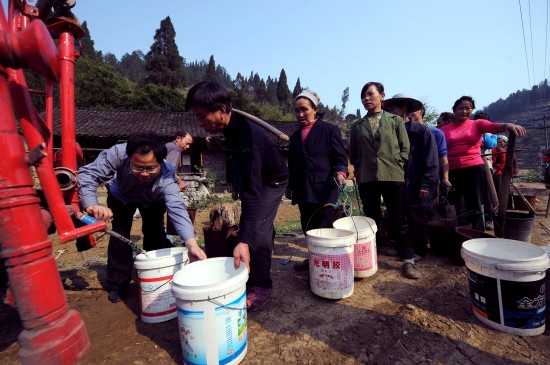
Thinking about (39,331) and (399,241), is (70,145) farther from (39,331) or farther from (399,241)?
(399,241)

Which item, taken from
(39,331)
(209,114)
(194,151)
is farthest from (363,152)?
(194,151)

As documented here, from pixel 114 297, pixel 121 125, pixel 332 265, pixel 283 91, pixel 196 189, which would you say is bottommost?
pixel 114 297

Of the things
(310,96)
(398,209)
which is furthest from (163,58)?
(398,209)

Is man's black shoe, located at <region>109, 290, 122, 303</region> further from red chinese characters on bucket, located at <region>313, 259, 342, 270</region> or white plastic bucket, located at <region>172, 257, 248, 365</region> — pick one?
red chinese characters on bucket, located at <region>313, 259, 342, 270</region>

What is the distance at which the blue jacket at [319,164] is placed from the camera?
2.98m

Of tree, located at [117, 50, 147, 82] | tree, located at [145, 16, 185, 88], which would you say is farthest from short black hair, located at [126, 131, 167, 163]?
tree, located at [117, 50, 147, 82]

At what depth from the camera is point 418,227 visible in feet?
11.1

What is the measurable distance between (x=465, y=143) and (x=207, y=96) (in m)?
3.78

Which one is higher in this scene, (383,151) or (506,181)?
A: (383,151)

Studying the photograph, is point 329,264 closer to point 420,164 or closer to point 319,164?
point 319,164

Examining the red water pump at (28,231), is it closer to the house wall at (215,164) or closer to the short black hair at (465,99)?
the short black hair at (465,99)

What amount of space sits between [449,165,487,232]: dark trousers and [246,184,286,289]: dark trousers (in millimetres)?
2951

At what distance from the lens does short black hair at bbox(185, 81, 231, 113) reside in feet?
6.37

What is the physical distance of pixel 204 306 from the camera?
1560 mm
